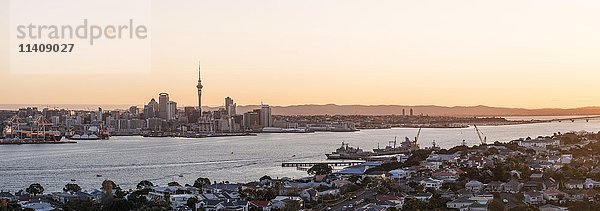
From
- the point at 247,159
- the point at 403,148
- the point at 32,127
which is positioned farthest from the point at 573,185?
the point at 32,127

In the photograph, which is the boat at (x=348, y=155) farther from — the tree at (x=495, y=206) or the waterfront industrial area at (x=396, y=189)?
the tree at (x=495, y=206)

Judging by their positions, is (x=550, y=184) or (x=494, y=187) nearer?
(x=494, y=187)

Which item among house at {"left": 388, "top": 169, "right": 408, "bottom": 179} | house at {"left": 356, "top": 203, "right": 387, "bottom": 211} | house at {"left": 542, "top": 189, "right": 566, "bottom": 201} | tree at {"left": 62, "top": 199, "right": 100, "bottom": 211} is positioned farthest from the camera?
house at {"left": 388, "top": 169, "right": 408, "bottom": 179}

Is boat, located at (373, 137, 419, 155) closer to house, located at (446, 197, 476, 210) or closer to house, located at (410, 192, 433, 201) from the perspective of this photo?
house, located at (410, 192, 433, 201)

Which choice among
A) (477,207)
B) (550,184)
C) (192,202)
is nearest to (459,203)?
(477,207)

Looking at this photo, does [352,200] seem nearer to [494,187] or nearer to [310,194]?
[310,194]

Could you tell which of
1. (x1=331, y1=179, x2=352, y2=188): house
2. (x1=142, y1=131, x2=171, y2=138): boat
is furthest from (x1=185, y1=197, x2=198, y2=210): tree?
(x1=142, y1=131, x2=171, y2=138): boat

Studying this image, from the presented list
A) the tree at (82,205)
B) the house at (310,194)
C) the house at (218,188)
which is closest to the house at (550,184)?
the house at (310,194)

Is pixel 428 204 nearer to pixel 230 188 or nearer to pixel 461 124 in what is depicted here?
pixel 230 188
